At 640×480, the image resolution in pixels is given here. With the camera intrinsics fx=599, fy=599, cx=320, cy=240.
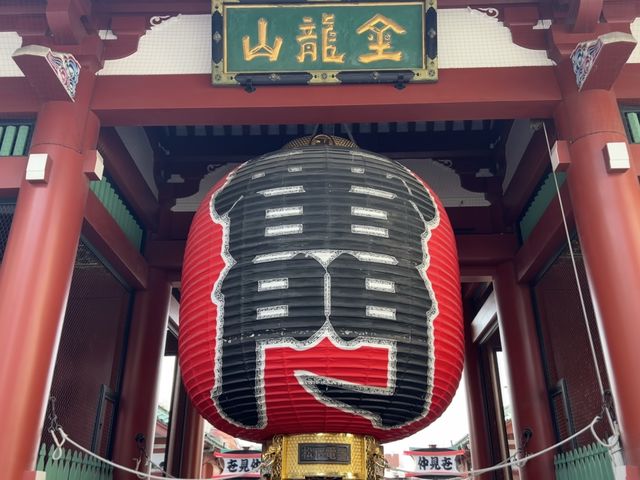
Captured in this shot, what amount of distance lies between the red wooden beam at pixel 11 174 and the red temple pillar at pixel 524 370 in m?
4.34

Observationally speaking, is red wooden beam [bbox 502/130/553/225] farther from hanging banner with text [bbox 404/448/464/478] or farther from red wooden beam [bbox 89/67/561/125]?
hanging banner with text [bbox 404/448/464/478]

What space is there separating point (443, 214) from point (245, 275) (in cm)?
127

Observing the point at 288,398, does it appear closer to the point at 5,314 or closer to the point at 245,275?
the point at 245,275

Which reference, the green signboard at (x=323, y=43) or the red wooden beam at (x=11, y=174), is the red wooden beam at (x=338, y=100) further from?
the red wooden beam at (x=11, y=174)

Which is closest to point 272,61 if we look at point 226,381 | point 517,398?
point 226,381

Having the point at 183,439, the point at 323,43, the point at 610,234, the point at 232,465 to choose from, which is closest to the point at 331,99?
the point at 323,43

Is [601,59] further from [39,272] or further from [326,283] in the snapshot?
[39,272]

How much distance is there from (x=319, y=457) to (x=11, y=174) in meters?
2.81

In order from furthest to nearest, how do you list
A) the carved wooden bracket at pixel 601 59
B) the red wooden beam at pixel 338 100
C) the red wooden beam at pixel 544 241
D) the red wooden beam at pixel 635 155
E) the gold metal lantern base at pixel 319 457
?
the red wooden beam at pixel 544 241 < the red wooden beam at pixel 338 100 < the red wooden beam at pixel 635 155 < the carved wooden bracket at pixel 601 59 < the gold metal lantern base at pixel 319 457

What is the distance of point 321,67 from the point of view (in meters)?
4.32

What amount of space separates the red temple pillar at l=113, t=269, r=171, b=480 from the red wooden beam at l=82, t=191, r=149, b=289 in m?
0.19

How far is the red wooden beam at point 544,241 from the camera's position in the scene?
4.64 meters

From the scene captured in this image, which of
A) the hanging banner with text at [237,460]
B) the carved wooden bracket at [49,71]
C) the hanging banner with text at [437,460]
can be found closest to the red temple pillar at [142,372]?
the carved wooden bracket at [49,71]

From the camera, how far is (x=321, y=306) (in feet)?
9.39
